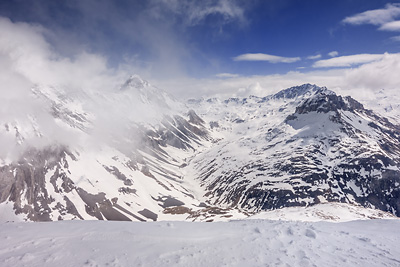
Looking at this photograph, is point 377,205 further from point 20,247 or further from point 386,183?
point 20,247

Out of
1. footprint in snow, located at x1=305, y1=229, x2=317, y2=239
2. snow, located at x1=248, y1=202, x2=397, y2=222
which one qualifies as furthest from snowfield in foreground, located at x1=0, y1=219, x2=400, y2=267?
snow, located at x1=248, y1=202, x2=397, y2=222

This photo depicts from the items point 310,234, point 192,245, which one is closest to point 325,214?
point 310,234

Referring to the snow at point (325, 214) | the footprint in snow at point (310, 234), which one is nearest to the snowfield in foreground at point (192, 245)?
the footprint in snow at point (310, 234)

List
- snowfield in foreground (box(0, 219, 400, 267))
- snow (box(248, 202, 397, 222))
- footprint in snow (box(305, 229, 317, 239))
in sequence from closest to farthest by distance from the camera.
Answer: snowfield in foreground (box(0, 219, 400, 267)) < footprint in snow (box(305, 229, 317, 239)) < snow (box(248, 202, 397, 222))

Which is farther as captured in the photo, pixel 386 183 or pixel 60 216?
pixel 386 183

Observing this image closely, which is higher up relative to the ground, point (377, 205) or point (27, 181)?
point (27, 181)

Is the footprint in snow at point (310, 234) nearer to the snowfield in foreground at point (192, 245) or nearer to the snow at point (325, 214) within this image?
the snowfield in foreground at point (192, 245)

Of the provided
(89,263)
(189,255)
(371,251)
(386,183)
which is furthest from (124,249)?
(386,183)

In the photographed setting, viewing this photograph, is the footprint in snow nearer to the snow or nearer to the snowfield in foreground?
the snowfield in foreground
